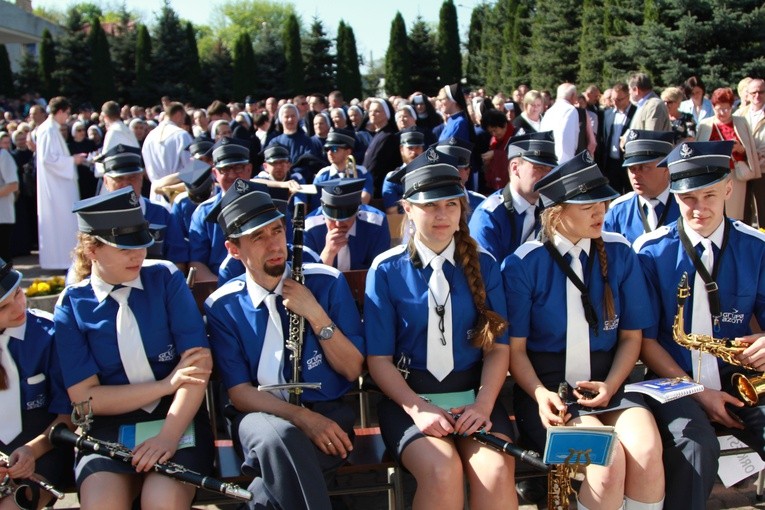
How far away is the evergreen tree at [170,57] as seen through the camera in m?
41.0

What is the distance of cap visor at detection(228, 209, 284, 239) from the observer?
12.7 feet

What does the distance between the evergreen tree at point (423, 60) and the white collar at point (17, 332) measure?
4083 centimetres

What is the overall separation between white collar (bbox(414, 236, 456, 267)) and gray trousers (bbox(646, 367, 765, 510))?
4.30 feet

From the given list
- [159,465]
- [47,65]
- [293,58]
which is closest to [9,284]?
[159,465]

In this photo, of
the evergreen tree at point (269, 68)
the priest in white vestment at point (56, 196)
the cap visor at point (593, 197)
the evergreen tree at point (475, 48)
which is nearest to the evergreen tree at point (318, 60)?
the evergreen tree at point (269, 68)

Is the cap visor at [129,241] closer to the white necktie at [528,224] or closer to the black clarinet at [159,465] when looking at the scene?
the black clarinet at [159,465]

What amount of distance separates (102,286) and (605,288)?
2589 millimetres

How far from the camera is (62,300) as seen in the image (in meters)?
3.91

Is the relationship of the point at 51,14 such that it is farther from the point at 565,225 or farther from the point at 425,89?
the point at 565,225

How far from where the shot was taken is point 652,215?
537 centimetres

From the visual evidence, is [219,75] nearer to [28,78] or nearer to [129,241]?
[28,78]

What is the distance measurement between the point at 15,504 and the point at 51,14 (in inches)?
3952

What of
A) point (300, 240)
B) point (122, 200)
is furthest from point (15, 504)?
point (300, 240)

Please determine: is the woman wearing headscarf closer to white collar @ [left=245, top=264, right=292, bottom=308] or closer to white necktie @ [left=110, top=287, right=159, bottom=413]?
white collar @ [left=245, top=264, right=292, bottom=308]
